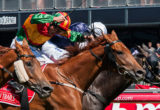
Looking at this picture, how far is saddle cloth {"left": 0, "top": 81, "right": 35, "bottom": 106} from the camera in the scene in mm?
5085

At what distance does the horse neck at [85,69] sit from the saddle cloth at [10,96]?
2.10ft

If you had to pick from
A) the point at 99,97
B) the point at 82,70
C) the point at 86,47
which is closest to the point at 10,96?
the point at 82,70

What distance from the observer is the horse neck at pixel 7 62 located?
4.52 m

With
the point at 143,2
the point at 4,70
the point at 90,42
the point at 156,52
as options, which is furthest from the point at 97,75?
the point at 143,2

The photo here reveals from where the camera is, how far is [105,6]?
14273 mm

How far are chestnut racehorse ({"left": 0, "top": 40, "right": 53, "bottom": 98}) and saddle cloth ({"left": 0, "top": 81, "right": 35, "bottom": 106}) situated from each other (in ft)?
1.65

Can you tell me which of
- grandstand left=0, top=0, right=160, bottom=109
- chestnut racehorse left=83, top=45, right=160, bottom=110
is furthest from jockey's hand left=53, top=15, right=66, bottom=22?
grandstand left=0, top=0, right=160, bottom=109

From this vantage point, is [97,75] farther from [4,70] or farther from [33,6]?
[33,6]

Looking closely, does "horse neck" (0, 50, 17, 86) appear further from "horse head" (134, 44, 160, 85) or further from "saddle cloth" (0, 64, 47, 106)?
"horse head" (134, 44, 160, 85)

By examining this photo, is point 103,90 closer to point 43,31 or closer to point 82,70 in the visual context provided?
point 82,70

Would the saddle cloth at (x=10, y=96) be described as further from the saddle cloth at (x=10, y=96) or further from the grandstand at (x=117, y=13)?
the grandstand at (x=117, y=13)

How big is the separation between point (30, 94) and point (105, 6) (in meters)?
9.51

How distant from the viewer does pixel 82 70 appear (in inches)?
215

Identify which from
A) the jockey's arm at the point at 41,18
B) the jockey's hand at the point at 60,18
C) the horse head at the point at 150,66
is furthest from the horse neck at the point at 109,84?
the jockey's arm at the point at 41,18
